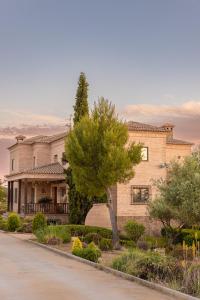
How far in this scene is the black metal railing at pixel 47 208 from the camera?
144 ft

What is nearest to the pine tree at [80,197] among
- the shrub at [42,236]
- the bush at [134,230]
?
the bush at [134,230]

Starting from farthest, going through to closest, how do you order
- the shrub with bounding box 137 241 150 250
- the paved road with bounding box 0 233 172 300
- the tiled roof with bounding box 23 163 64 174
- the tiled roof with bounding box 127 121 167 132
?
the tiled roof with bounding box 23 163 64 174, the tiled roof with bounding box 127 121 167 132, the shrub with bounding box 137 241 150 250, the paved road with bounding box 0 233 172 300

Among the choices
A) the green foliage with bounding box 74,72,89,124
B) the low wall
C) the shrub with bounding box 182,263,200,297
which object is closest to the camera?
the shrub with bounding box 182,263,200,297

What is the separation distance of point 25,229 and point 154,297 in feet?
78.2

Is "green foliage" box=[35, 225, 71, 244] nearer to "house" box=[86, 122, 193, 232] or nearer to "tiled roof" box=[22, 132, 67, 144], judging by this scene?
"house" box=[86, 122, 193, 232]

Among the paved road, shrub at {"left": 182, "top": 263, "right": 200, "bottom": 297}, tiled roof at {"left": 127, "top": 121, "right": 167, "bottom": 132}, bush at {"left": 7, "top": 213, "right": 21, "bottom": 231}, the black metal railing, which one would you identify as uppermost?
tiled roof at {"left": 127, "top": 121, "right": 167, "bottom": 132}

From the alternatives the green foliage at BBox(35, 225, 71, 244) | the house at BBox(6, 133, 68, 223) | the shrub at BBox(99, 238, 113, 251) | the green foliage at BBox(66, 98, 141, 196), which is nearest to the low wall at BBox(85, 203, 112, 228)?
the house at BBox(6, 133, 68, 223)

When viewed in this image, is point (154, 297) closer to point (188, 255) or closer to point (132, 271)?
point (132, 271)

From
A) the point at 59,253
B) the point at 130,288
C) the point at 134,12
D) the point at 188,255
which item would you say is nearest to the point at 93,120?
the point at 134,12

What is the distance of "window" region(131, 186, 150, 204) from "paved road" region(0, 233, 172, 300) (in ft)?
60.5

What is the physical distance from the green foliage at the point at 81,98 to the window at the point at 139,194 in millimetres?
6511

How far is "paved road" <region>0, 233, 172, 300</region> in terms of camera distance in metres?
12.7

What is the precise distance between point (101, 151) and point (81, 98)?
38.9 ft

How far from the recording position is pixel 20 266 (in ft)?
59.6
